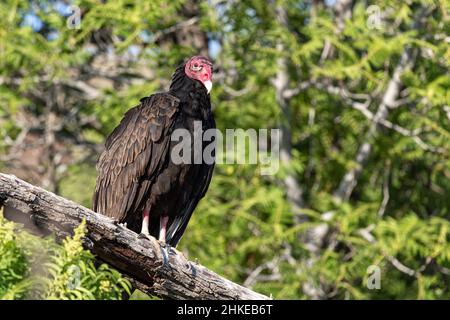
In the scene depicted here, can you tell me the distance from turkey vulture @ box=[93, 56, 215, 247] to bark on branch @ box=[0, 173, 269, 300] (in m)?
0.50

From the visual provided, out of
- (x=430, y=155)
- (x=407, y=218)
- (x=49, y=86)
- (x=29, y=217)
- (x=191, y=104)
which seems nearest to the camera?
(x=29, y=217)

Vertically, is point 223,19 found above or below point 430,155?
above

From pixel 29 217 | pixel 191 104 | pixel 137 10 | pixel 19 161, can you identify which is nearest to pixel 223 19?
pixel 137 10

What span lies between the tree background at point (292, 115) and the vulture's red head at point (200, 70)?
287 centimetres

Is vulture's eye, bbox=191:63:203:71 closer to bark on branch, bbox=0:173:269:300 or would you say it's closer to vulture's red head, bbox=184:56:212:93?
vulture's red head, bbox=184:56:212:93

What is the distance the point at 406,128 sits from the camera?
8.80 meters

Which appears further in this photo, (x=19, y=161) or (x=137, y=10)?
(x=19, y=161)

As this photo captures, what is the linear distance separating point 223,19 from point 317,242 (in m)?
2.43

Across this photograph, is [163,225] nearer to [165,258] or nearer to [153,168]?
[153,168]

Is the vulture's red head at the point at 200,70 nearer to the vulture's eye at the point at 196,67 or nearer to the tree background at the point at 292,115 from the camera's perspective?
the vulture's eye at the point at 196,67

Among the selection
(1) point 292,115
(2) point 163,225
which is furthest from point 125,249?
(1) point 292,115

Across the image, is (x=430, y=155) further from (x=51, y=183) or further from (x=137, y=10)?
(x=51, y=183)

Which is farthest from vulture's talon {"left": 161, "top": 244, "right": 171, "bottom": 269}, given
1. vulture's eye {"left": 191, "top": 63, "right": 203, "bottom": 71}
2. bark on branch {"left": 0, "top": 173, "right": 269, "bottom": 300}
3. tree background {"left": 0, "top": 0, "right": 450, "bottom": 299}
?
tree background {"left": 0, "top": 0, "right": 450, "bottom": 299}

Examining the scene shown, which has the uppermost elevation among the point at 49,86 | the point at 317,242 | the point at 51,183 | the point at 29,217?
the point at 49,86
